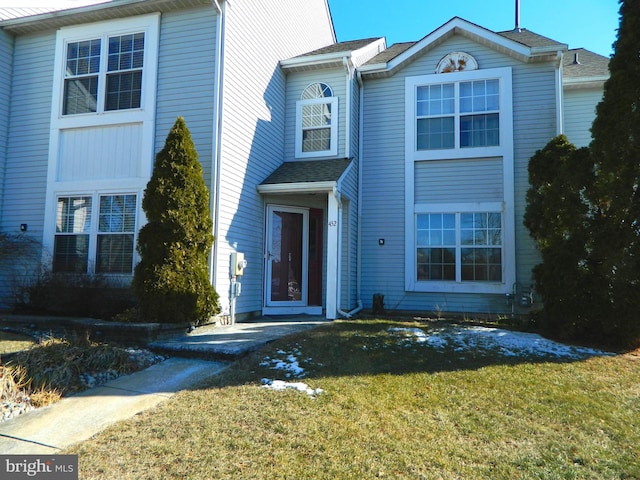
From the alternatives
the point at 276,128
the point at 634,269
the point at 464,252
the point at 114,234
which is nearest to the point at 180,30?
the point at 276,128

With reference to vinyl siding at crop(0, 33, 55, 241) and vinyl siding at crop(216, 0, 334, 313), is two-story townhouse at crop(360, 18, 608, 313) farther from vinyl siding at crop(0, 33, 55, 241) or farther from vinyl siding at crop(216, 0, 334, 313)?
vinyl siding at crop(0, 33, 55, 241)

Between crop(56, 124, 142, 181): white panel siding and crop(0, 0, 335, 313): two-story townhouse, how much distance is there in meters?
0.02

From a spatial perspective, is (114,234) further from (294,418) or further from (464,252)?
(464,252)

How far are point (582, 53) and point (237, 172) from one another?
11.0m

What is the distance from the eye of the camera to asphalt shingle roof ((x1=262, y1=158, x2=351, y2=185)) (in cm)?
880

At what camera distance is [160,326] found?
20.0 feet

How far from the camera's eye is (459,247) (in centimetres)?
971

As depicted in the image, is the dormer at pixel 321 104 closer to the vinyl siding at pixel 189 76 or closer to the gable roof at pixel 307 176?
the gable roof at pixel 307 176

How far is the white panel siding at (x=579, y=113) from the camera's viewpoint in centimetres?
1064

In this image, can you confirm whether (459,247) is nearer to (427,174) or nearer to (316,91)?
(427,174)

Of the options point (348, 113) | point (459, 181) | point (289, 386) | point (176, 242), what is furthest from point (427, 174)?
point (289, 386)

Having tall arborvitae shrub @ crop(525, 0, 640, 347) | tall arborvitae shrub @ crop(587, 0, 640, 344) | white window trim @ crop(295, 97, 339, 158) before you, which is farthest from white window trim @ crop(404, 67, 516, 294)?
tall arborvitae shrub @ crop(587, 0, 640, 344)

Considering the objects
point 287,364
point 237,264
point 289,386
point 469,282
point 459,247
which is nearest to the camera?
point 289,386

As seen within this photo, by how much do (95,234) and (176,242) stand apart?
260cm
